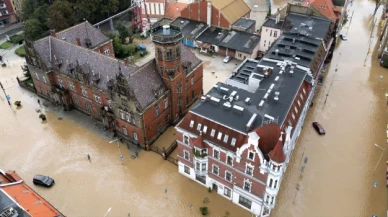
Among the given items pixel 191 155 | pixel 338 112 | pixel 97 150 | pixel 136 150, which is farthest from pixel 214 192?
pixel 338 112

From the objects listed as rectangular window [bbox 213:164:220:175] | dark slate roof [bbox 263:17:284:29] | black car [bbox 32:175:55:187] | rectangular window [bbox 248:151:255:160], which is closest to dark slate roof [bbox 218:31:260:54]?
dark slate roof [bbox 263:17:284:29]

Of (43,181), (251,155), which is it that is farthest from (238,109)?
(43,181)

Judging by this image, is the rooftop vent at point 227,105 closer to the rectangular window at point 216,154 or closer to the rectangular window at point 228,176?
the rectangular window at point 216,154

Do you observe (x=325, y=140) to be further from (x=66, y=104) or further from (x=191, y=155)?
(x=66, y=104)

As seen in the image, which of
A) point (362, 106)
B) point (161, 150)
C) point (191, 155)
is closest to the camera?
point (191, 155)

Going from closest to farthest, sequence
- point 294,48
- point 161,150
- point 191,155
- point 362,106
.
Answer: point 191,155 < point 161,150 < point 294,48 < point 362,106

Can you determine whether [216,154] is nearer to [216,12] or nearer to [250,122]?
[250,122]

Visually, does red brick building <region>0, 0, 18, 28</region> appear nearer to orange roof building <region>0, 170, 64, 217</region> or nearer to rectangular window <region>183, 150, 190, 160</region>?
orange roof building <region>0, 170, 64, 217</region>
